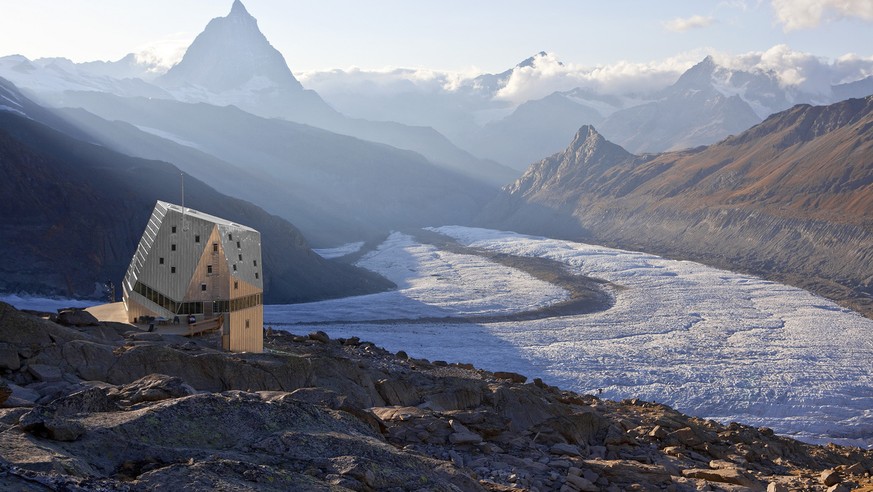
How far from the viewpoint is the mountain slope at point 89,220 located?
57.8 metres

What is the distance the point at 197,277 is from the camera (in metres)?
26.8

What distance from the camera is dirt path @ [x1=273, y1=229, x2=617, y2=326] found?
211 feet

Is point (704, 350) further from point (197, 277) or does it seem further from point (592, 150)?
point (592, 150)

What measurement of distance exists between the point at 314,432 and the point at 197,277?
17911 mm

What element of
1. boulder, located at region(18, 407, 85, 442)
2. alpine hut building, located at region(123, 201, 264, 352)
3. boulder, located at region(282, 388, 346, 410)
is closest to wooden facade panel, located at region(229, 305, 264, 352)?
alpine hut building, located at region(123, 201, 264, 352)

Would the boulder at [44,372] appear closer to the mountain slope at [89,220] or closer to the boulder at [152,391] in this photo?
the boulder at [152,391]

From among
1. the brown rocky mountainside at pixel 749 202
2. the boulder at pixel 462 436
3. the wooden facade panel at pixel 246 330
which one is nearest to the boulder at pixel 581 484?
the boulder at pixel 462 436

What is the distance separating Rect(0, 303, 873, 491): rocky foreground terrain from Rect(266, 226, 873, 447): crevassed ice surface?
14688mm

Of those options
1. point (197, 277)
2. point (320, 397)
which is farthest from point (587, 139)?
point (320, 397)

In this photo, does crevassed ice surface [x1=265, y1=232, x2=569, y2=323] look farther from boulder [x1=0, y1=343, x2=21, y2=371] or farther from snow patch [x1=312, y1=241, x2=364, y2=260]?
boulder [x1=0, y1=343, x2=21, y2=371]

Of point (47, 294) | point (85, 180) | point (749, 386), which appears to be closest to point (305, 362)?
point (749, 386)

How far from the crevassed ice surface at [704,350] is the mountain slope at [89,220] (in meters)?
10.2

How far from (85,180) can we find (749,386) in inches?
2119

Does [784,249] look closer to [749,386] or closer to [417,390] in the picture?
[749,386]
